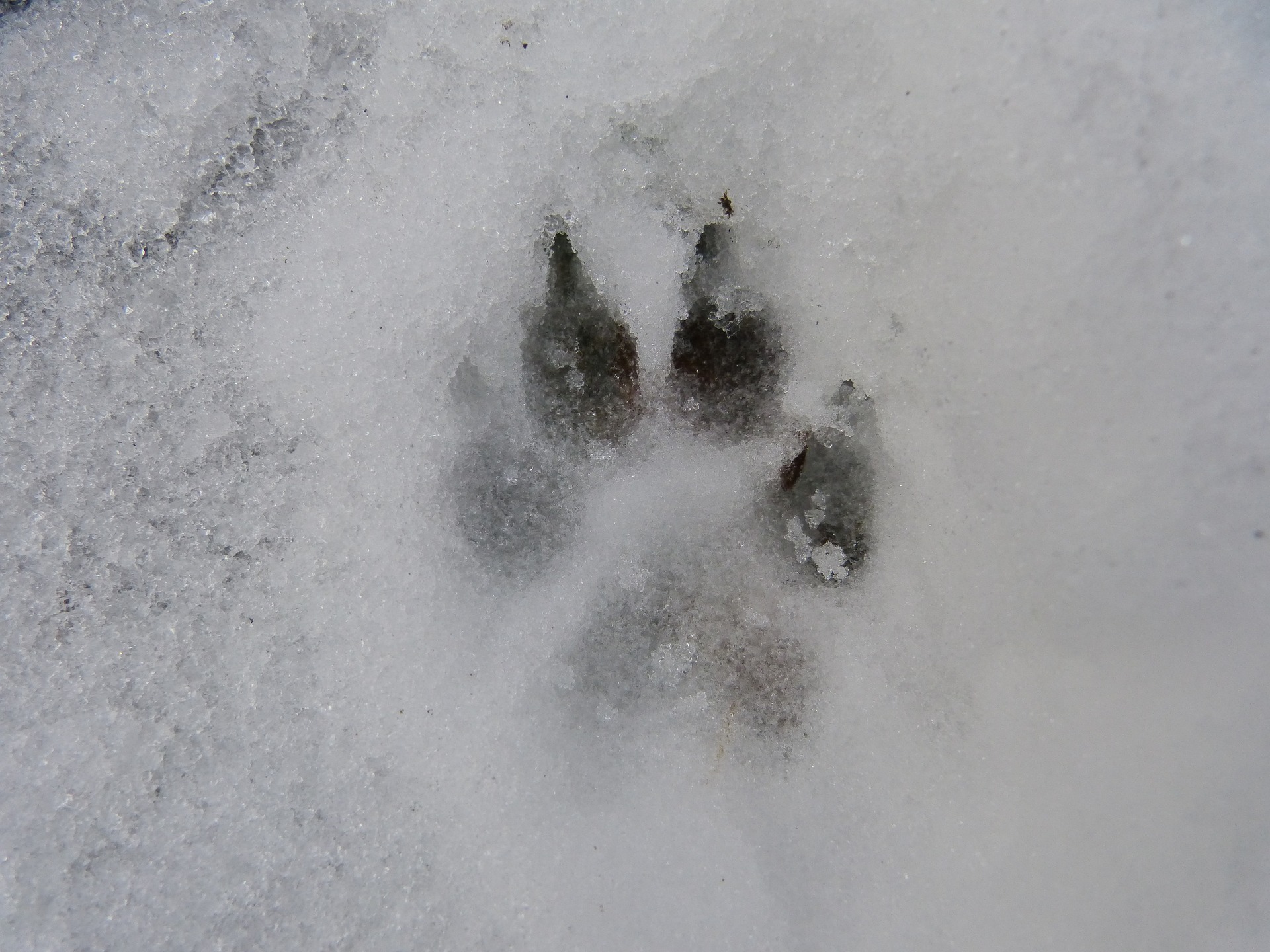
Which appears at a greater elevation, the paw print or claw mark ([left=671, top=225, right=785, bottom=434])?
claw mark ([left=671, top=225, right=785, bottom=434])

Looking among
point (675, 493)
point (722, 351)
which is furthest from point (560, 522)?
point (722, 351)

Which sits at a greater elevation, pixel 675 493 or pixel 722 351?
pixel 722 351

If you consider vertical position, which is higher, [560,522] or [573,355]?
[573,355]

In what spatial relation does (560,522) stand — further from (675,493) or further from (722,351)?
(722,351)

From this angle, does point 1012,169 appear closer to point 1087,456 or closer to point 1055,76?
point 1055,76

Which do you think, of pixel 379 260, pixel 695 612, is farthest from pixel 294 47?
pixel 695 612

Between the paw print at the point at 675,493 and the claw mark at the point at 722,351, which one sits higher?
the claw mark at the point at 722,351
